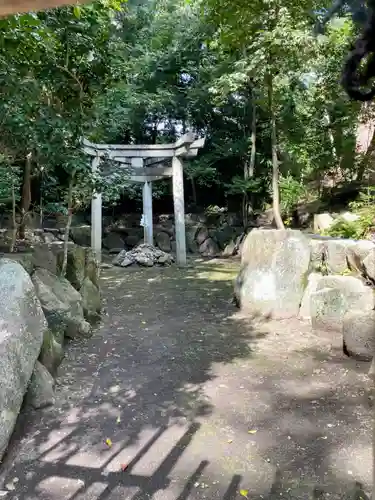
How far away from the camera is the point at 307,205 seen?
11.9 metres

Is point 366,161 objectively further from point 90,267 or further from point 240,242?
point 90,267

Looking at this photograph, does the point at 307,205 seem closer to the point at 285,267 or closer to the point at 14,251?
the point at 285,267

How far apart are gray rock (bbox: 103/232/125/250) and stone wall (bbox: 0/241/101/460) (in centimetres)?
859

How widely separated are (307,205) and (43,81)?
9.27 metres

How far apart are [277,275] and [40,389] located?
10.9ft

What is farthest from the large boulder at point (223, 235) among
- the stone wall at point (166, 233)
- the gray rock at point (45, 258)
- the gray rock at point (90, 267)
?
the gray rock at point (45, 258)

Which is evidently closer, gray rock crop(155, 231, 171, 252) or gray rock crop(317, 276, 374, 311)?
gray rock crop(317, 276, 374, 311)

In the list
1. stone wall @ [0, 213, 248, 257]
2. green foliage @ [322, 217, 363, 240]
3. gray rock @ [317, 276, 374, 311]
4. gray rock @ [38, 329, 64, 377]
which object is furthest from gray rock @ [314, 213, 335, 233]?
gray rock @ [38, 329, 64, 377]

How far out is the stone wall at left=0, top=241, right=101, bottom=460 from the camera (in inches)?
98.4

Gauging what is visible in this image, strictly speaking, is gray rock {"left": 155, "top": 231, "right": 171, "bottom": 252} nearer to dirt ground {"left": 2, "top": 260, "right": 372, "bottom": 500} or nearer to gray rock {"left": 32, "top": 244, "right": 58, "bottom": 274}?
dirt ground {"left": 2, "top": 260, "right": 372, "bottom": 500}

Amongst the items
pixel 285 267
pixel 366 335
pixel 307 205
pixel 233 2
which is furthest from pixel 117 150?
pixel 366 335

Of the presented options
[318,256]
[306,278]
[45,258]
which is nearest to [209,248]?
[318,256]

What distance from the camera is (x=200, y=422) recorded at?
9.17 ft

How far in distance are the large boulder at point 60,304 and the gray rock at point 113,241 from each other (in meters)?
8.91
